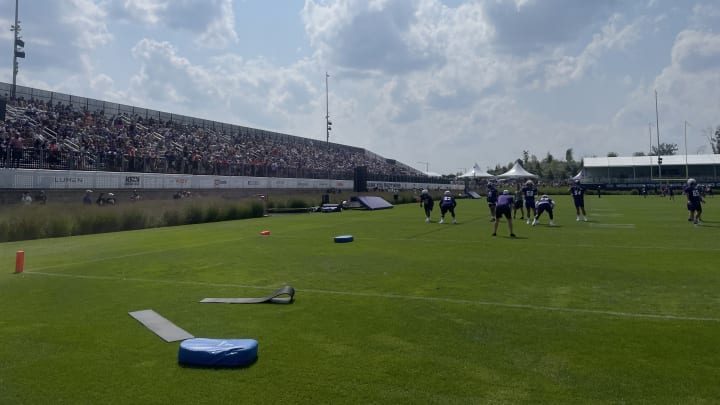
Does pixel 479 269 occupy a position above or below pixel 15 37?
below

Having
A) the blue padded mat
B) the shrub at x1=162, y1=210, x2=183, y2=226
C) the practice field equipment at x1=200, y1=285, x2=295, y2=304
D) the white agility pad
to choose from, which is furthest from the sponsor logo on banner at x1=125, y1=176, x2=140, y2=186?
the blue padded mat

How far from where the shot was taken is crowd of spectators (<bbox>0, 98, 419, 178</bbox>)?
1228 inches

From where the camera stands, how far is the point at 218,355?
5184 millimetres

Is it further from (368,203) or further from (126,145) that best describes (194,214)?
(368,203)

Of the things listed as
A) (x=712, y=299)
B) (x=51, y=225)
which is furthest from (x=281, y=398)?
(x=51, y=225)

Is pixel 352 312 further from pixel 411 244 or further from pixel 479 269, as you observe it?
pixel 411 244

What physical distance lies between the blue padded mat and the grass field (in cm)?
10

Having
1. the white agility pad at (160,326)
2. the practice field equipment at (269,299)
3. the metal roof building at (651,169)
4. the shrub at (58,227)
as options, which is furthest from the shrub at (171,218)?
the metal roof building at (651,169)

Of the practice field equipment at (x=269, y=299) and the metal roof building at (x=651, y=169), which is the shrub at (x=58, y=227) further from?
the metal roof building at (x=651, y=169)

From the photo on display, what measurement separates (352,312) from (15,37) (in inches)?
1738

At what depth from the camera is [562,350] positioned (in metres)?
5.64

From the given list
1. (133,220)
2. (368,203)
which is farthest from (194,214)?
(368,203)

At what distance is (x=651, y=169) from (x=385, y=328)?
100751 mm

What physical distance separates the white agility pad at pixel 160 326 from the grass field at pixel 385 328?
13 cm
